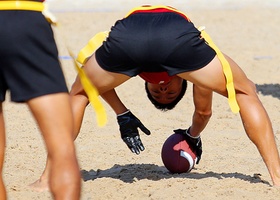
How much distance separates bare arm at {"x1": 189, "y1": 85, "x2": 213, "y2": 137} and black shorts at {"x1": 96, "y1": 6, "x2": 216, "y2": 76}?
1.90 ft

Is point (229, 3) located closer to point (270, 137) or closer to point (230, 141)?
point (230, 141)

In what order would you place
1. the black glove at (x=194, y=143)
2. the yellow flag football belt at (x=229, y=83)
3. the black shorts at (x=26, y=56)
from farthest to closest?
the black glove at (x=194, y=143) < the yellow flag football belt at (x=229, y=83) < the black shorts at (x=26, y=56)

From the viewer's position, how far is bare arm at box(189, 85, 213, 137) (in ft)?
18.7

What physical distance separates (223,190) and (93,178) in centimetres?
108

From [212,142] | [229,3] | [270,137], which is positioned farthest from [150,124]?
[229,3]

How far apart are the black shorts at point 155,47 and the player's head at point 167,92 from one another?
510mm

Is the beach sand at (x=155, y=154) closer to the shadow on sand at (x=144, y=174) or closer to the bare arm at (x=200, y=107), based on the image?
the shadow on sand at (x=144, y=174)

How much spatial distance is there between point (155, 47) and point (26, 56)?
1453 millimetres

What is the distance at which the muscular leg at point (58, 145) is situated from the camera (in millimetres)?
3727

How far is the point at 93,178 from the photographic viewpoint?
581 centimetres

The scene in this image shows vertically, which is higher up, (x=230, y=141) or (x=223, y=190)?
(x=223, y=190)

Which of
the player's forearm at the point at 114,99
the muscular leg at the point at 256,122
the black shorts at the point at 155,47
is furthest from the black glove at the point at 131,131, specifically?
the muscular leg at the point at 256,122

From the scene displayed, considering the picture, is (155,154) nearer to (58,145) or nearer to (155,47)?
(155,47)

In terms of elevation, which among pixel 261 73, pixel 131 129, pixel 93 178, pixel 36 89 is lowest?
pixel 261 73
